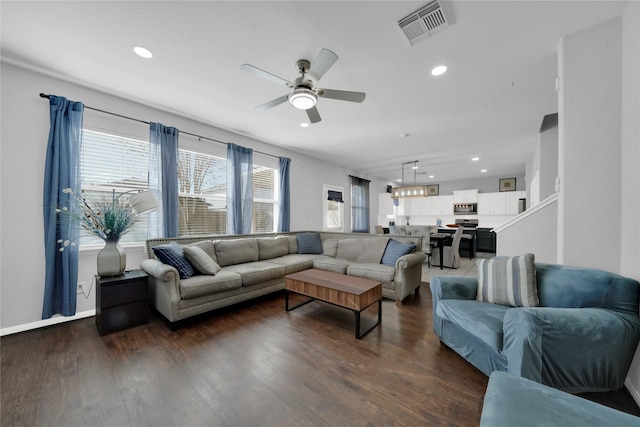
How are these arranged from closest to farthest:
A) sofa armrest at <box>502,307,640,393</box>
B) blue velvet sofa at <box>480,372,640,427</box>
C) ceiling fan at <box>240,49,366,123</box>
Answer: blue velvet sofa at <box>480,372,640,427</box> < sofa armrest at <box>502,307,640,393</box> < ceiling fan at <box>240,49,366,123</box>

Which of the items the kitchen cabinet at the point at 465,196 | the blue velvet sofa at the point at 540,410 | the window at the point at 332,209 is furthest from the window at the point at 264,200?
the kitchen cabinet at the point at 465,196

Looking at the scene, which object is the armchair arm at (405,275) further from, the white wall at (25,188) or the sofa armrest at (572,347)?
the white wall at (25,188)

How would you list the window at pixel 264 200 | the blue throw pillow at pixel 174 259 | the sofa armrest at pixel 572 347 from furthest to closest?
1. the window at pixel 264 200
2. the blue throw pillow at pixel 174 259
3. the sofa armrest at pixel 572 347

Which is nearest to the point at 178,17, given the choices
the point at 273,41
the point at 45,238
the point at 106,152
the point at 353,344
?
the point at 273,41

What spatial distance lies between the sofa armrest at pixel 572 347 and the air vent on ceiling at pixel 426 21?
7.01ft

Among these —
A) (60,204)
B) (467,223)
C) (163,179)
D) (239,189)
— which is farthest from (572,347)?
(467,223)

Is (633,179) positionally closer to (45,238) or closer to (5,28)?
(5,28)

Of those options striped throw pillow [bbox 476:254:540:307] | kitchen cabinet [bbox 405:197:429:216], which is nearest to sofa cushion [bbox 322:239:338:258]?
striped throw pillow [bbox 476:254:540:307]

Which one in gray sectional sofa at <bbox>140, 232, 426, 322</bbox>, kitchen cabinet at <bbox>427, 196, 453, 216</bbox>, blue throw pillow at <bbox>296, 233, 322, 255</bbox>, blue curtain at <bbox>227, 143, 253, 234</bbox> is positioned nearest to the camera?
gray sectional sofa at <bbox>140, 232, 426, 322</bbox>

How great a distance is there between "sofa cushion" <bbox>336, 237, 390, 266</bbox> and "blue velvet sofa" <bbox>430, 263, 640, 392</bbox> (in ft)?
7.05

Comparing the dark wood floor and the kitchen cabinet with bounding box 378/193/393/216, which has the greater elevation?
the kitchen cabinet with bounding box 378/193/393/216

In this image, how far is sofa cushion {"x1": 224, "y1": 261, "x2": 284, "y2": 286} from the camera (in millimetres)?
3010

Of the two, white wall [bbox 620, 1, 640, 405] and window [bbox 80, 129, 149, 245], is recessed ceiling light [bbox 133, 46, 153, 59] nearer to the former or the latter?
window [bbox 80, 129, 149, 245]

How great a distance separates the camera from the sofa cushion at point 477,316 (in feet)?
4.98
